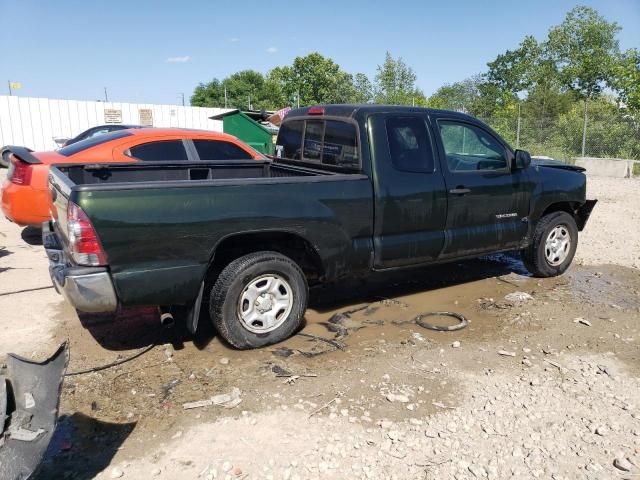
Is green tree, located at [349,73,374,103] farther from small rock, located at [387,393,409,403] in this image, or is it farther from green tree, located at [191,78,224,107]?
small rock, located at [387,393,409,403]

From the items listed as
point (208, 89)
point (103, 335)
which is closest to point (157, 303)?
point (103, 335)

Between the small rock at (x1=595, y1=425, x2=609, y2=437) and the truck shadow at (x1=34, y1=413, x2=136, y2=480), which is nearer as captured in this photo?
the truck shadow at (x1=34, y1=413, x2=136, y2=480)

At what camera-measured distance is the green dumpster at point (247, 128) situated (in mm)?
14453

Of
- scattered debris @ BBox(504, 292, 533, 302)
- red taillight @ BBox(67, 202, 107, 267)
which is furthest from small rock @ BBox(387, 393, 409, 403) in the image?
scattered debris @ BBox(504, 292, 533, 302)

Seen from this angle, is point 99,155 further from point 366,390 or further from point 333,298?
point 366,390

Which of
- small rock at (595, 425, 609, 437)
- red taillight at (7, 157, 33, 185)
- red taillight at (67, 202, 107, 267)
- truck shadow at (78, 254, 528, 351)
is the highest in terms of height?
red taillight at (7, 157, 33, 185)

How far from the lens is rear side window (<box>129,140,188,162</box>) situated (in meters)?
6.89

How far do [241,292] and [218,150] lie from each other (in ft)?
12.4

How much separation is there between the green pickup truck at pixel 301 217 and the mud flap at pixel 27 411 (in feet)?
2.98

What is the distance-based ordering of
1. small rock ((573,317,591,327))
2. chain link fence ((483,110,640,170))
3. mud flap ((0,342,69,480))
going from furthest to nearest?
1. chain link fence ((483,110,640,170))
2. small rock ((573,317,591,327))
3. mud flap ((0,342,69,480))

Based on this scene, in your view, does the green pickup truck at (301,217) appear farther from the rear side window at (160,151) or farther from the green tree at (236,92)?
the green tree at (236,92)

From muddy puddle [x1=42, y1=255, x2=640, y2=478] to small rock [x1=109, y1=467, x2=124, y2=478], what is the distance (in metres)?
0.12

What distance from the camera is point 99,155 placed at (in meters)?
6.68

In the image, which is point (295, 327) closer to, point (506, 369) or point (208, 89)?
point (506, 369)
